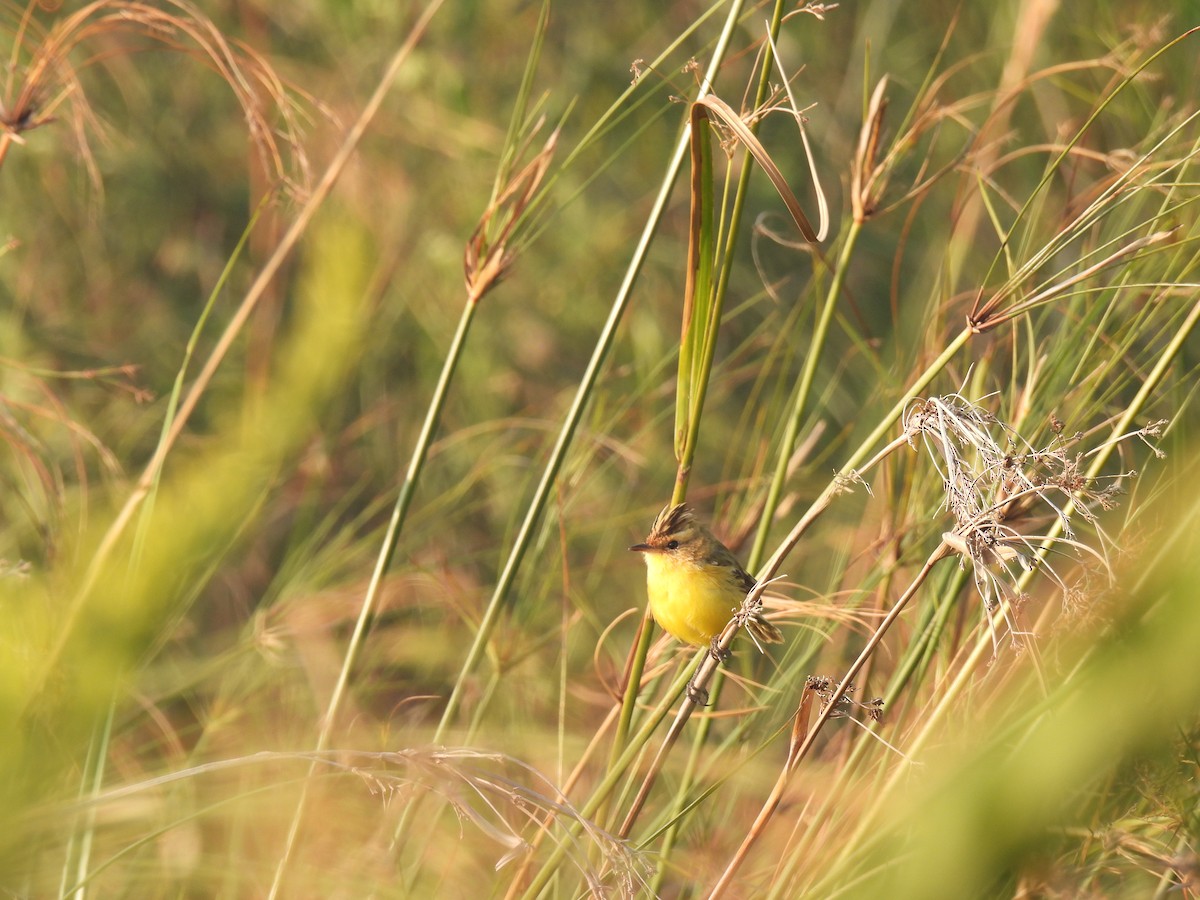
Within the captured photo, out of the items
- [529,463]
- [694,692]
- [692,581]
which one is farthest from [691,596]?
[529,463]

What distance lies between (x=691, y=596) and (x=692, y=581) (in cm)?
9

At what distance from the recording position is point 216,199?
19.9 feet

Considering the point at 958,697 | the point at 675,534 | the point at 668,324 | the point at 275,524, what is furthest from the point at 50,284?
the point at 958,697

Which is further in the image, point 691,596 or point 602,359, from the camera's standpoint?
point 691,596

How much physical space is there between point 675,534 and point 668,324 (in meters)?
3.33

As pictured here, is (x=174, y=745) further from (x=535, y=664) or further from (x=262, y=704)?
(x=535, y=664)

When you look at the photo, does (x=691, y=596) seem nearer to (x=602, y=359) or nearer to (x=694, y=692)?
(x=694, y=692)

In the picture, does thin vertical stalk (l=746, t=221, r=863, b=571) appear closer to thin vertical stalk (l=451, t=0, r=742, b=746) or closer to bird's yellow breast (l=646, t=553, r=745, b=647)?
thin vertical stalk (l=451, t=0, r=742, b=746)

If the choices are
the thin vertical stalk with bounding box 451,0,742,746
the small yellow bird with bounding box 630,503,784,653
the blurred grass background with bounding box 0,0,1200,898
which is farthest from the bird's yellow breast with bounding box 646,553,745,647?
the thin vertical stalk with bounding box 451,0,742,746

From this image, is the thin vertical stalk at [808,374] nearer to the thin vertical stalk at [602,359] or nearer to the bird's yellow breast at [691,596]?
the thin vertical stalk at [602,359]

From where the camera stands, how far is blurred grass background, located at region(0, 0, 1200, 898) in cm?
70

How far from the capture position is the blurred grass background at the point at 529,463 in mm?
696

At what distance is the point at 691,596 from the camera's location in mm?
2705

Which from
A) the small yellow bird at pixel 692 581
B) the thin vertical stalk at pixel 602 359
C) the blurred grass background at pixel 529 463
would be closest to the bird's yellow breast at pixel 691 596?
the small yellow bird at pixel 692 581
